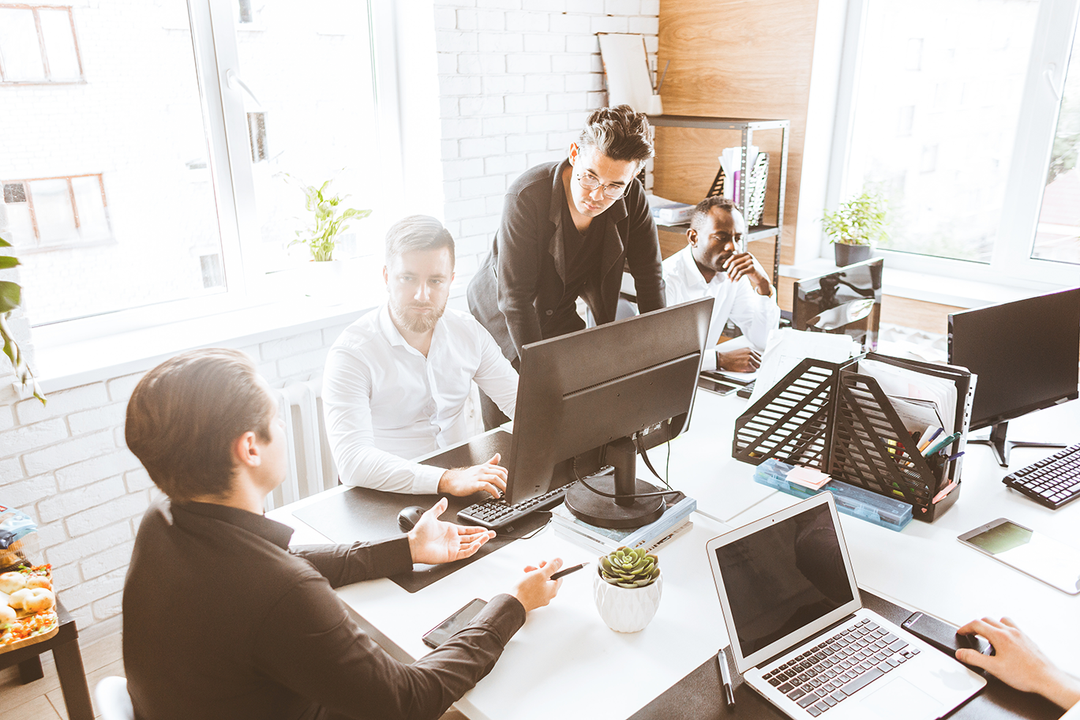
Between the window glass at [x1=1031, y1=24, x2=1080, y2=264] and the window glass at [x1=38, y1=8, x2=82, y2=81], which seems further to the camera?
the window glass at [x1=1031, y1=24, x2=1080, y2=264]

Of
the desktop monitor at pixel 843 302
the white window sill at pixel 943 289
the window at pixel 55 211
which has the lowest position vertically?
the white window sill at pixel 943 289

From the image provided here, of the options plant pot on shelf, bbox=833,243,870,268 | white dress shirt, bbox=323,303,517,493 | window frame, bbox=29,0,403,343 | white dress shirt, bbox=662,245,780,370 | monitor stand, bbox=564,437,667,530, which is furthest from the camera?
plant pot on shelf, bbox=833,243,870,268

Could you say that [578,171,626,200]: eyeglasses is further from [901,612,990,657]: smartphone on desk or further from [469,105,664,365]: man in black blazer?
[901,612,990,657]: smartphone on desk

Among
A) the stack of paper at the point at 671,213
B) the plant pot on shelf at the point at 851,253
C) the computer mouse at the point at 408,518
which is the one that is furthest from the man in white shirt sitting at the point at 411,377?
the plant pot on shelf at the point at 851,253

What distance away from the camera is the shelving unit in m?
2.95

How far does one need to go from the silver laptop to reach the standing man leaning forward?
1.07 m

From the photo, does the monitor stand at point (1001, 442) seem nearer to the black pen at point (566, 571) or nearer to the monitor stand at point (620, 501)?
the monitor stand at point (620, 501)

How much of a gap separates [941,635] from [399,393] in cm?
128

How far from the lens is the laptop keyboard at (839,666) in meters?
1.04

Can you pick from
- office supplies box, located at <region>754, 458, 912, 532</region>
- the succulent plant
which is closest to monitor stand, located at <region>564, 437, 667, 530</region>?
the succulent plant

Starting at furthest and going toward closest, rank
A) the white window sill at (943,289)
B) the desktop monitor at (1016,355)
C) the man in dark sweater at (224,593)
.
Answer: the white window sill at (943,289)
the desktop monitor at (1016,355)
the man in dark sweater at (224,593)

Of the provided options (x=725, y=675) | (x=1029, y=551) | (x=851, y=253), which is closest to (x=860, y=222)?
(x=851, y=253)

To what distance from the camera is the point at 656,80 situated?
347 centimetres

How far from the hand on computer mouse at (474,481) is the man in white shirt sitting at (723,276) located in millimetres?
1306
